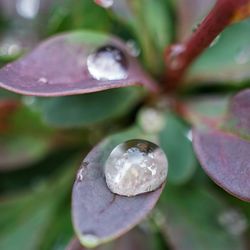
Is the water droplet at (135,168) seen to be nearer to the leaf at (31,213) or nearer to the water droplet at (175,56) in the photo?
the water droplet at (175,56)

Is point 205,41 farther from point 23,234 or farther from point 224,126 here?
point 23,234

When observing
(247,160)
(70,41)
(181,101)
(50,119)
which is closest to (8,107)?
(50,119)

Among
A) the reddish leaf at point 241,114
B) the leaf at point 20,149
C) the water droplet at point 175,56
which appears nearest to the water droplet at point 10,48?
the leaf at point 20,149

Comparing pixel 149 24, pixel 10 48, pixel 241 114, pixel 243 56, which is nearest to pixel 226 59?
pixel 243 56

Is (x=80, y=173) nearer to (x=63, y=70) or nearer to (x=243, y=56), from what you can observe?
(x=63, y=70)

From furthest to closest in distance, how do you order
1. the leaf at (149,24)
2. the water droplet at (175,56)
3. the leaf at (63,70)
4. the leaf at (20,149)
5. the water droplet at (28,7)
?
1. the water droplet at (28,7)
2. the leaf at (20,149)
3. the leaf at (149,24)
4. the water droplet at (175,56)
5. the leaf at (63,70)

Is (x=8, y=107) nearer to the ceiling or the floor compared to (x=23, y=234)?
nearer to the ceiling
